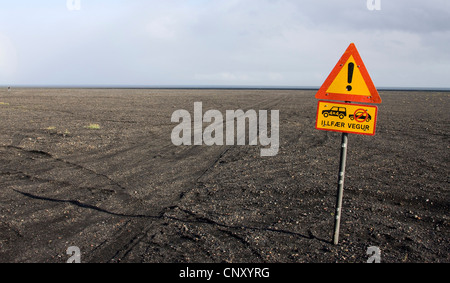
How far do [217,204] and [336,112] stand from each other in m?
2.81

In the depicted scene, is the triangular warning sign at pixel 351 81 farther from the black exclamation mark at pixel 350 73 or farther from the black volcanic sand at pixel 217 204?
the black volcanic sand at pixel 217 204

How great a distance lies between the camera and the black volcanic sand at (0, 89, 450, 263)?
434 cm

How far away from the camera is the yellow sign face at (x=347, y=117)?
13.2 feet

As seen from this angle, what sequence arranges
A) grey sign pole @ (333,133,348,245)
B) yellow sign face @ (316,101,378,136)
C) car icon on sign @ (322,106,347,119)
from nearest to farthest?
yellow sign face @ (316,101,378,136) → car icon on sign @ (322,106,347,119) → grey sign pole @ (333,133,348,245)

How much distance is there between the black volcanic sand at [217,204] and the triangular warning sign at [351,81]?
6.59ft

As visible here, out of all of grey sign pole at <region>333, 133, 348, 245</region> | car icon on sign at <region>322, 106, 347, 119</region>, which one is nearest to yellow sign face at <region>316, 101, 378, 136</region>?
car icon on sign at <region>322, 106, 347, 119</region>

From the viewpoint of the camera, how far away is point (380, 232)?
4.86 meters

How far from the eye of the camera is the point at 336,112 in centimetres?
420

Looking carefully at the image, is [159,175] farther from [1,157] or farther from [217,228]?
[1,157]

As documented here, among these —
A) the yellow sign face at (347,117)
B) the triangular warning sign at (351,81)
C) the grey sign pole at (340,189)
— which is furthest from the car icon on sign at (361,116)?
the grey sign pole at (340,189)

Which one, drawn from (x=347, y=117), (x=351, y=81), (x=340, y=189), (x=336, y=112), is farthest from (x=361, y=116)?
(x=340, y=189)

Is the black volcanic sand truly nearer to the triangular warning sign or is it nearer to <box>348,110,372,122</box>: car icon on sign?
<box>348,110,372,122</box>: car icon on sign

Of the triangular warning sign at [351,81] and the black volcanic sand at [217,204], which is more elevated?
the triangular warning sign at [351,81]
